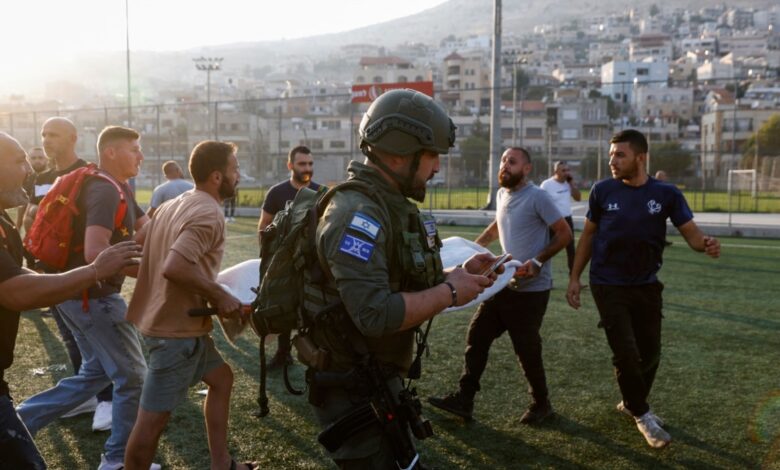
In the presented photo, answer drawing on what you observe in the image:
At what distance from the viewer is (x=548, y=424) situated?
6.07 metres

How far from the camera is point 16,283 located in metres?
3.17

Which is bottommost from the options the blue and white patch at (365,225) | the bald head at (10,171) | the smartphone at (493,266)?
the smartphone at (493,266)

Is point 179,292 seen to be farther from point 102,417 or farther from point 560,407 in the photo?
point 560,407

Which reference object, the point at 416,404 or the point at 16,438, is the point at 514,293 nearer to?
the point at 416,404

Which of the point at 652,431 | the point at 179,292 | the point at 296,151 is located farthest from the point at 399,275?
the point at 296,151

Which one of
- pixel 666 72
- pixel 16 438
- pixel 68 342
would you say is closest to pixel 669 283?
pixel 68 342

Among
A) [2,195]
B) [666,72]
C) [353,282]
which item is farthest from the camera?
[666,72]

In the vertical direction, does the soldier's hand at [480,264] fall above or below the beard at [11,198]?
below

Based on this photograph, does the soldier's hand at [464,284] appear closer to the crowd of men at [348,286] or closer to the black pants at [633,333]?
the crowd of men at [348,286]

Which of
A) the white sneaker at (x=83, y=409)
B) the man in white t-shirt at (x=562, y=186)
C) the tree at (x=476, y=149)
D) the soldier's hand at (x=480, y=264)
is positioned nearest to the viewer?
the soldier's hand at (x=480, y=264)

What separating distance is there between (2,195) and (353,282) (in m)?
1.68

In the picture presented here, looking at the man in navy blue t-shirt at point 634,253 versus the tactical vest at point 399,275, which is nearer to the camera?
the tactical vest at point 399,275

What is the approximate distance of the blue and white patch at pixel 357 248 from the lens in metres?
2.81

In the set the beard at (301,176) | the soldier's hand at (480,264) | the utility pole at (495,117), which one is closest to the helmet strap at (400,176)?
the soldier's hand at (480,264)
